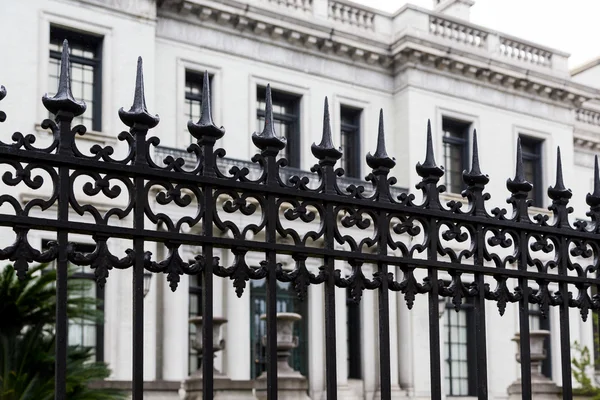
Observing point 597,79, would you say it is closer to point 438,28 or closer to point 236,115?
point 438,28

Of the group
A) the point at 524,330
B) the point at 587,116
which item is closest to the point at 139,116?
the point at 524,330

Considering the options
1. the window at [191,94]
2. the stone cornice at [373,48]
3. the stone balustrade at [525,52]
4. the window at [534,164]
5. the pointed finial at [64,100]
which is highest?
the stone balustrade at [525,52]

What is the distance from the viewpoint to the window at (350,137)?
26016 mm

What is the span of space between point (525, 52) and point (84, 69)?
1356 centimetres

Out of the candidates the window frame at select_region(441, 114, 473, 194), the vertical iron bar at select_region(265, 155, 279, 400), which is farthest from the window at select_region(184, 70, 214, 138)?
the vertical iron bar at select_region(265, 155, 279, 400)

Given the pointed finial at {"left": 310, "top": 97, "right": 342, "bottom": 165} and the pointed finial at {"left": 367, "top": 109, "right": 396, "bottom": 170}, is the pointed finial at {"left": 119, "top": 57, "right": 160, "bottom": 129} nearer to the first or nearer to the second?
the pointed finial at {"left": 310, "top": 97, "right": 342, "bottom": 165}

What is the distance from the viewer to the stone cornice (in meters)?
23.3

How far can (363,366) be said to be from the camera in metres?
24.8

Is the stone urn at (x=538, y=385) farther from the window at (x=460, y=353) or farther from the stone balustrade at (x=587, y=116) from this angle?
the stone balustrade at (x=587, y=116)

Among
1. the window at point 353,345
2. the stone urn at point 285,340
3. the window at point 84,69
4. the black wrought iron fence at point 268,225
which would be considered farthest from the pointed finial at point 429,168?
the window at point 353,345

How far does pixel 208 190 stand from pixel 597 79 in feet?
113

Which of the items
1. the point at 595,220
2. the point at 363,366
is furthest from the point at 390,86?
the point at 595,220

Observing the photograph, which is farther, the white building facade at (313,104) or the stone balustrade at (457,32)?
the stone balustrade at (457,32)

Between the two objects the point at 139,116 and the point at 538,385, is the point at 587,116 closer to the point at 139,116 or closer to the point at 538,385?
the point at 538,385
